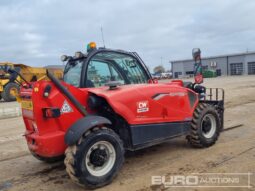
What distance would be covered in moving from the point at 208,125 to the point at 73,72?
9.63 feet

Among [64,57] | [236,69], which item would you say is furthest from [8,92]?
[236,69]

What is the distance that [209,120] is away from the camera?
6.28 m

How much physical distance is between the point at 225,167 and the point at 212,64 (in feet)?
231

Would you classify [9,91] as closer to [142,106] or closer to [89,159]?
[142,106]

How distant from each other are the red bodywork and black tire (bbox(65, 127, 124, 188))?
367mm

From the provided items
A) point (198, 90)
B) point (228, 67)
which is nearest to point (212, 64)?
point (228, 67)

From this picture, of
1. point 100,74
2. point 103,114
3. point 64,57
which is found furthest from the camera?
point 64,57

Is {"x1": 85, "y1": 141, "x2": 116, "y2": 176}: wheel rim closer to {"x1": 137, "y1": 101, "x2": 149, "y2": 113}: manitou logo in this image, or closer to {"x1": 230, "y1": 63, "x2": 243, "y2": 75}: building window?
{"x1": 137, "y1": 101, "x2": 149, "y2": 113}: manitou logo

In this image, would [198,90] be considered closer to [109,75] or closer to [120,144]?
[109,75]

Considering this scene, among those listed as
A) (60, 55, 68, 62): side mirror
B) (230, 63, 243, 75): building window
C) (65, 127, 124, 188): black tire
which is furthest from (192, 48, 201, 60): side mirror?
(230, 63, 243, 75): building window

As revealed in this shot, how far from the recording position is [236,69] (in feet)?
245

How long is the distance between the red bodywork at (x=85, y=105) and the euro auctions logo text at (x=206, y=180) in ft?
3.23

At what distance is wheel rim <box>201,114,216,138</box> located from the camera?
617 cm

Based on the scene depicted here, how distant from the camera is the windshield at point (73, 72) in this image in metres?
5.05
